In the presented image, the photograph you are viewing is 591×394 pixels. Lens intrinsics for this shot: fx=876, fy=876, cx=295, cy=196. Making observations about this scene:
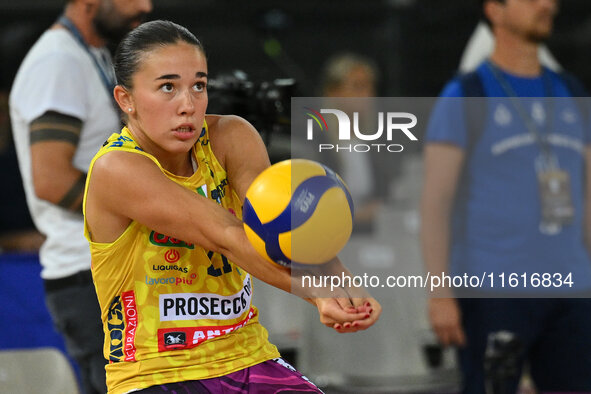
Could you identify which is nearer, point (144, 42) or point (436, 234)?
point (144, 42)

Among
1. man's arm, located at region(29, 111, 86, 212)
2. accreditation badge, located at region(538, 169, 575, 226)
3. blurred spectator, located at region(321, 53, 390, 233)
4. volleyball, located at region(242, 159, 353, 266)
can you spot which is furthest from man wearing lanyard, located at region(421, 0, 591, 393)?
volleyball, located at region(242, 159, 353, 266)

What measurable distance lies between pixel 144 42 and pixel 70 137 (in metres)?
1.00

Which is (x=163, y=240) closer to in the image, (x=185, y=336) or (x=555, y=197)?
(x=185, y=336)

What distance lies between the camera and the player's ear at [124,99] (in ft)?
7.19

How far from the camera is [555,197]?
335cm

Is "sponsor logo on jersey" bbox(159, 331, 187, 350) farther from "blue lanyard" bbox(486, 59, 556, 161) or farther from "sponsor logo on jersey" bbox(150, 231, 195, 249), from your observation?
"blue lanyard" bbox(486, 59, 556, 161)

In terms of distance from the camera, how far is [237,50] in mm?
7754

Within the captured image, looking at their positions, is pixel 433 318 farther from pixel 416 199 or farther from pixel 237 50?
pixel 237 50

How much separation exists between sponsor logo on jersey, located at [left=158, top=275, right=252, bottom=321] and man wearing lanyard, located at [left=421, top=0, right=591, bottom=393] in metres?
1.37

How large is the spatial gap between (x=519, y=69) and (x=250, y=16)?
460cm

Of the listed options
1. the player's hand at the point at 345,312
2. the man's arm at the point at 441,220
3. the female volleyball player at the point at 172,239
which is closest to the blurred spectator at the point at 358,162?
the man's arm at the point at 441,220

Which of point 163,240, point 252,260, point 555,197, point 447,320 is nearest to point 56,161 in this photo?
point 163,240

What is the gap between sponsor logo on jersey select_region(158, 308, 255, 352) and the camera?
7.09 feet

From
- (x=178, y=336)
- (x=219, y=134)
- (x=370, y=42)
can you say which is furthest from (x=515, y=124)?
(x=370, y=42)
